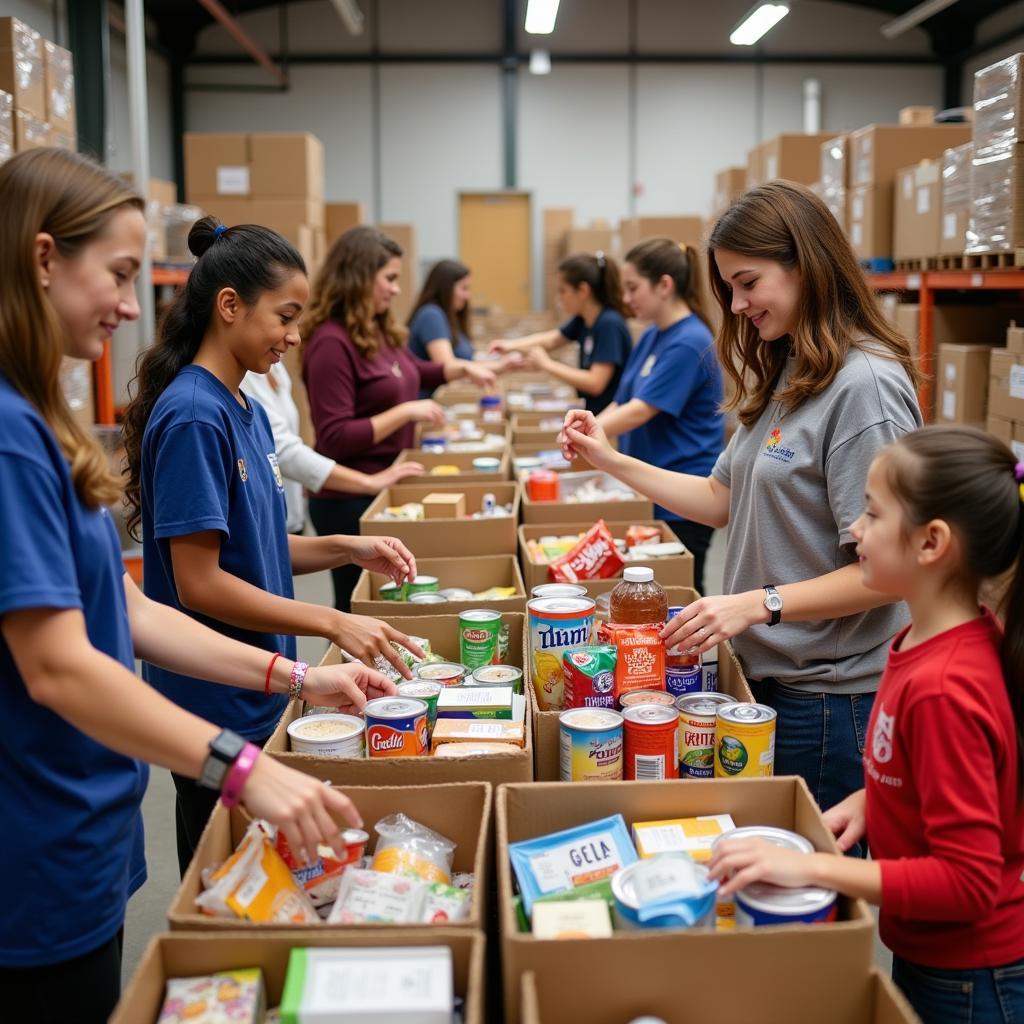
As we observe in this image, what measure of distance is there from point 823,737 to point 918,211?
4191 millimetres

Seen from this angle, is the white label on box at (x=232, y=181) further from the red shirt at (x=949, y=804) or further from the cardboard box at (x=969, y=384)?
the red shirt at (x=949, y=804)

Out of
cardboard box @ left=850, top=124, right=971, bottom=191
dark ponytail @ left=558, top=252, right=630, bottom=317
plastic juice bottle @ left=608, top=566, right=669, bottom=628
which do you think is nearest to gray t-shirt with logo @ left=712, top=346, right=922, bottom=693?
plastic juice bottle @ left=608, top=566, right=669, bottom=628

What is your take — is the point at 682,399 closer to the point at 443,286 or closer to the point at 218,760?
the point at 443,286

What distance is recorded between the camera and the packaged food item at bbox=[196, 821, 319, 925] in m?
1.24

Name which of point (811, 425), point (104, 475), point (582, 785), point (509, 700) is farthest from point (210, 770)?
point (811, 425)

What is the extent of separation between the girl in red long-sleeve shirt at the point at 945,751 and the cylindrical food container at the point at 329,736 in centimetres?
61

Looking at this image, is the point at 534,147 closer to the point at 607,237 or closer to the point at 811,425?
the point at 607,237

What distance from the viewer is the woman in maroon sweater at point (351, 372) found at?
370 centimetres

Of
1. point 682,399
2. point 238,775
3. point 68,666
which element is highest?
point 682,399

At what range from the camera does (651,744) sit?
61.8 inches

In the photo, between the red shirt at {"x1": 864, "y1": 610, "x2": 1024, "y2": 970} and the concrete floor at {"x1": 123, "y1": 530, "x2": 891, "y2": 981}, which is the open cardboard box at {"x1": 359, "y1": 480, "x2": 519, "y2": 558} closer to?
the concrete floor at {"x1": 123, "y1": 530, "x2": 891, "y2": 981}

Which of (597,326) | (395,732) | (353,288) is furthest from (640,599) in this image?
(597,326)

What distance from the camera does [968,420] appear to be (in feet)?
14.8

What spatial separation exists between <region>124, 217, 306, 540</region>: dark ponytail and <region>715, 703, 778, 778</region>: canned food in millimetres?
1122
